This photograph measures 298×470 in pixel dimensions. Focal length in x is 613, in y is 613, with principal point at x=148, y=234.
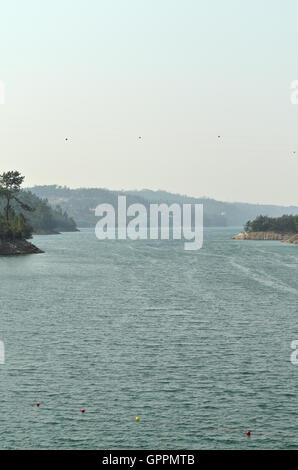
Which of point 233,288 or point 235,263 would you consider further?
point 235,263

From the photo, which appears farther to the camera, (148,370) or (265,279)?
(265,279)

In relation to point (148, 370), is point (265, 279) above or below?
above

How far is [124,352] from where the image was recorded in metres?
66.5

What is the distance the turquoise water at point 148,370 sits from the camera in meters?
44.3

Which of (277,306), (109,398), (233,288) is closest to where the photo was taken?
(109,398)

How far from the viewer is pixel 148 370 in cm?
5938

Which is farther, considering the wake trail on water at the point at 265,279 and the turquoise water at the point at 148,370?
the wake trail on water at the point at 265,279

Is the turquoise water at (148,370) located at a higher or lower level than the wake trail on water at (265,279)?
lower

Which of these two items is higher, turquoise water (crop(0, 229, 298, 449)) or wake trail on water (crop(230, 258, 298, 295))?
wake trail on water (crop(230, 258, 298, 295))

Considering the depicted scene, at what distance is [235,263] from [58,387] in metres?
148

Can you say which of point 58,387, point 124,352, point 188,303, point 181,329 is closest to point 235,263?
point 188,303

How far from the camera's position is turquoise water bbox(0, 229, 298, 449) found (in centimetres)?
4434

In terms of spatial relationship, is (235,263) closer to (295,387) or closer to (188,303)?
(188,303)

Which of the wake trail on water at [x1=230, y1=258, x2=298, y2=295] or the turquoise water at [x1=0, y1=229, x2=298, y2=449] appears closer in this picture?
the turquoise water at [x1=0, y1=229, x2=298, y2=449]
